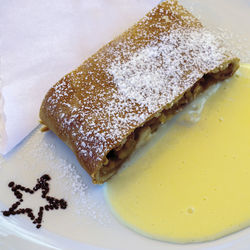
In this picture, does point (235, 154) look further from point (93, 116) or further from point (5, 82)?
point (5, 82)

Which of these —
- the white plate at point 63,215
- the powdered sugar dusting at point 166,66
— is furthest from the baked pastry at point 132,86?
the white plate at point 63,215

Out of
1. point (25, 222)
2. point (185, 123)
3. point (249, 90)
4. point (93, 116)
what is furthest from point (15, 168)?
point (249, 90)

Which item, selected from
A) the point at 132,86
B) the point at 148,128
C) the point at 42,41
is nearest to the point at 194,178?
the point at 148,128

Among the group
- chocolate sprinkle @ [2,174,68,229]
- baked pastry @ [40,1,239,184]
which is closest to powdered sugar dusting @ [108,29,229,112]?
baked pastry @ [40,1,239,184]

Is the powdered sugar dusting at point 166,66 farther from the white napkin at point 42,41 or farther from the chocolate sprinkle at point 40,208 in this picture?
the chocolate sprinkle at point 40,208

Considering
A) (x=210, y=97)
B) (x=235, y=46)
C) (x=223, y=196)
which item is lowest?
(x=223, y=196)

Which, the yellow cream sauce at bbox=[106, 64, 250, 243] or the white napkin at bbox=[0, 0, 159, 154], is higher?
the white napkin at bbox=[0, 0, 159, 154]

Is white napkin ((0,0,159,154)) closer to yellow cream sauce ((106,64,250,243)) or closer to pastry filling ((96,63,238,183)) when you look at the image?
pastry filling ((96,63,238,183))
